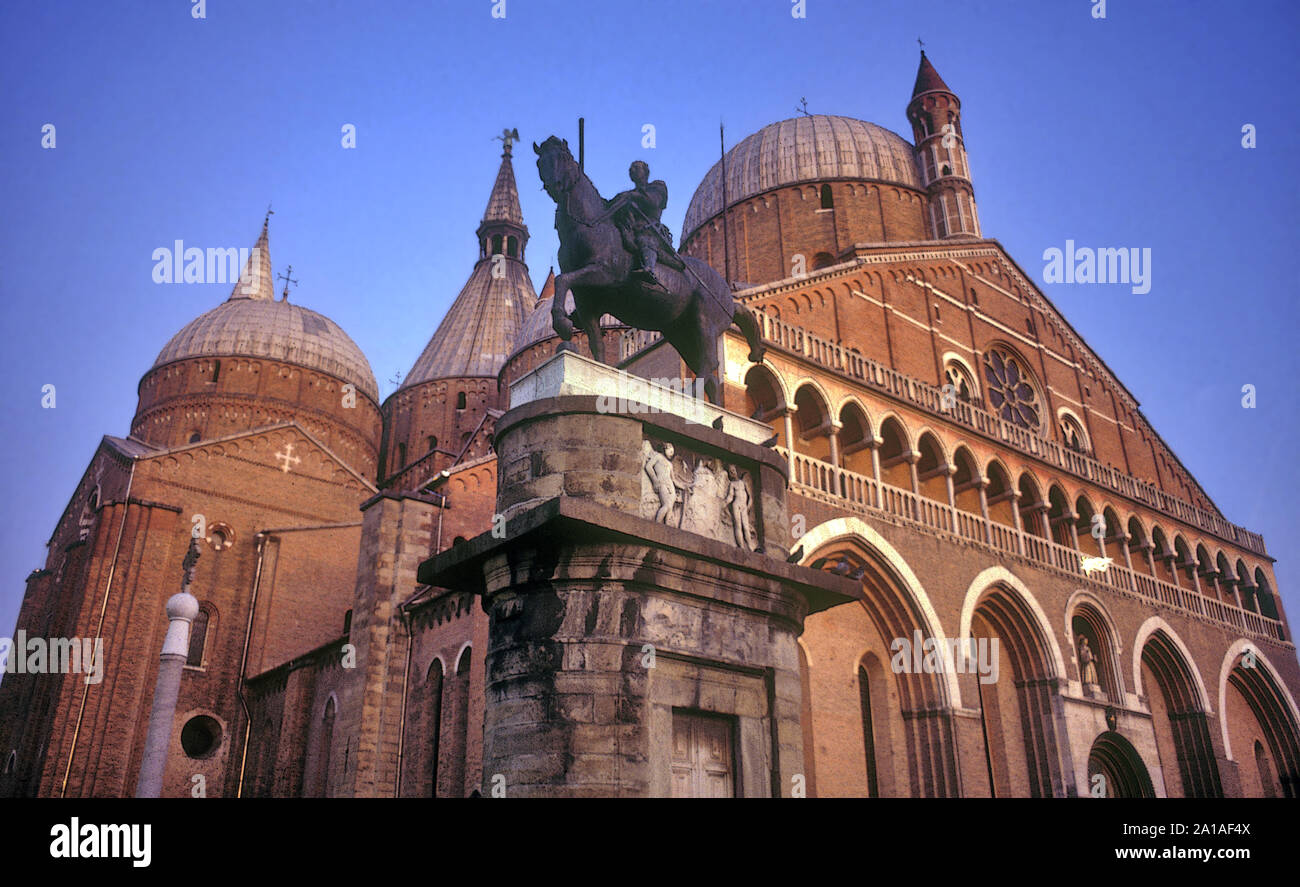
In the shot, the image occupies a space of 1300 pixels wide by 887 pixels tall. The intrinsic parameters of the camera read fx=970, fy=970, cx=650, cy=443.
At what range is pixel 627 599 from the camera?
598 cm

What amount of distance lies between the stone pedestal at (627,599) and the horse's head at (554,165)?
1446 millimetres

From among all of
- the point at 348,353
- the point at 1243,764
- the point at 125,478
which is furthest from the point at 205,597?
the point at 1243,764

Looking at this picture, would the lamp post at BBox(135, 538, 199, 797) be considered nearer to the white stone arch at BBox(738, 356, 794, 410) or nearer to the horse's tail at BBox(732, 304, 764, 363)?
the white stone arch at BBox(738, 356, 794, 410)

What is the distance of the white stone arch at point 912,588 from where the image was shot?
667 inches

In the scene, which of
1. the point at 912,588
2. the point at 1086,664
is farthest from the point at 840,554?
the point at 1086,664

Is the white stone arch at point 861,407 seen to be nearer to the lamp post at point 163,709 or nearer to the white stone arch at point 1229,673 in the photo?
the lamp post at point 163,709

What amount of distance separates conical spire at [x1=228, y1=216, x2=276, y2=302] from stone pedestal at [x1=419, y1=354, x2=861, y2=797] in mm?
38180

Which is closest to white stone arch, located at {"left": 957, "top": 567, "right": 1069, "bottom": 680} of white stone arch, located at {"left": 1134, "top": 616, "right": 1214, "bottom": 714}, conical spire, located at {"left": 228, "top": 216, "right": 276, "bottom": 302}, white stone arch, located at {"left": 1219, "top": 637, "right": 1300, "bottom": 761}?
white stone arch, located at {"left": 1134, "top": 616, "right": 1214, "bottom": 714}

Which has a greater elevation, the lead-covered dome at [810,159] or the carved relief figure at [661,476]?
the lead-covered dome at [810,159]

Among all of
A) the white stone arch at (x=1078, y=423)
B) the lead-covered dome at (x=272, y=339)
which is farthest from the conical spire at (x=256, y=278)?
the white stone arch at (x=1078, y=423)

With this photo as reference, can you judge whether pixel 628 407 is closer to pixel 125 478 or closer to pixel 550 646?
pixel 550 646

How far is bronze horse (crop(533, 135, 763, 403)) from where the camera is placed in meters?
7.09

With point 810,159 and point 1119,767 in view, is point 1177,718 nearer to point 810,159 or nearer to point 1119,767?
point 1119,767
